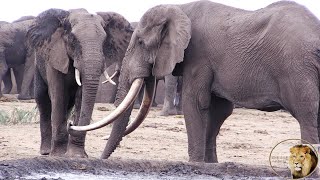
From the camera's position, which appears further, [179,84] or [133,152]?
[179,84]

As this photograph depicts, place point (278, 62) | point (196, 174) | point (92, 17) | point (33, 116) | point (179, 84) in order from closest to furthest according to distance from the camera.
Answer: point (196, 174) → point (278, 62) → point (92, 17) → point (33, 116) → point (179, 84)

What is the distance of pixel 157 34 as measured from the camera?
781 cm

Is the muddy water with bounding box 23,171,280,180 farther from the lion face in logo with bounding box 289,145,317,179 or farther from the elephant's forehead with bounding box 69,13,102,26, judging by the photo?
the elephant's forehead with bounding box 69,13,102,26

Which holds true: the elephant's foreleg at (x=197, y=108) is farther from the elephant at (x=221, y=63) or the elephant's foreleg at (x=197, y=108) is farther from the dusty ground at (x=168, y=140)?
the dusty ground at (x=168, y=140)

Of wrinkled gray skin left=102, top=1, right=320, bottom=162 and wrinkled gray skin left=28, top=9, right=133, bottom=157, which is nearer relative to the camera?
wrinkled gray skin left=102, top=1, right=320, bottom=162

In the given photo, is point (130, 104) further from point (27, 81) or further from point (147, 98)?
point (27, 81)

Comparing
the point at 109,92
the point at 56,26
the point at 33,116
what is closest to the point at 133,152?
the point at 56,26

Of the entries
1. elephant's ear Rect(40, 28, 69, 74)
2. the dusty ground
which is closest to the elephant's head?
the dusty ground

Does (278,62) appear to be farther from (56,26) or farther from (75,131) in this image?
(56,26)

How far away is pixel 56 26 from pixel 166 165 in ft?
8.15

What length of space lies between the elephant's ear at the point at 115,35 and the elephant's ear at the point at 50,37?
0.41m

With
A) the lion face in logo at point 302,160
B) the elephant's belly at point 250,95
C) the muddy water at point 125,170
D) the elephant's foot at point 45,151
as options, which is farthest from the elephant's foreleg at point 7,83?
the lion face in logo at point 302,160

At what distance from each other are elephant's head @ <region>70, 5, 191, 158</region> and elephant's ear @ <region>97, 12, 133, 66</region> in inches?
27.9

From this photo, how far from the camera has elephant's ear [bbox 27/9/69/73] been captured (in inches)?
324
